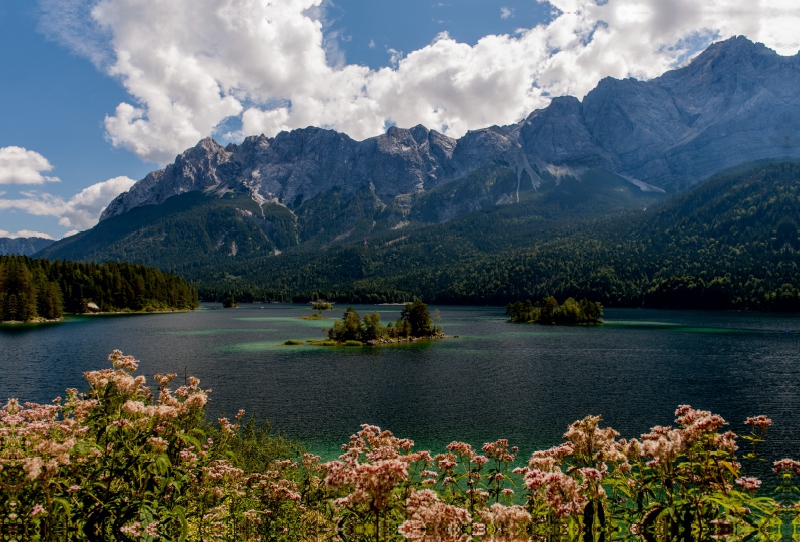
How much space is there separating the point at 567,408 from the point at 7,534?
40936 millimetres

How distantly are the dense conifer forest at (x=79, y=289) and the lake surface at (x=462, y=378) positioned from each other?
30893 millimetres

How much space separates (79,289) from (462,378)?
474 ft

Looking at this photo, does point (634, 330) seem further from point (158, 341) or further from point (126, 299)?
point (126, 299)

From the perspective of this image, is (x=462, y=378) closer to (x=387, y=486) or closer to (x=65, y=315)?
(x=387, y=486)

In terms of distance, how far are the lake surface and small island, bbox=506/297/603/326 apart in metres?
29.9

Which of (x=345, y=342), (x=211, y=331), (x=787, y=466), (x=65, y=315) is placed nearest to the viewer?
(x=787, y=466)

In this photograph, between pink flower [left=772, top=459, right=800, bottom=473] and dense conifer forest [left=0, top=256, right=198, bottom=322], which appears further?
dense conifer forest [left=0, top=256, right=198, bottom=322]

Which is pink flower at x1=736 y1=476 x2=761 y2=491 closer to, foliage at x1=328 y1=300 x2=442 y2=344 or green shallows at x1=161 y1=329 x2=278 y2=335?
foliage at x1=328 y1=300 x2=442 y2=344

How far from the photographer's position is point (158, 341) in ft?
272

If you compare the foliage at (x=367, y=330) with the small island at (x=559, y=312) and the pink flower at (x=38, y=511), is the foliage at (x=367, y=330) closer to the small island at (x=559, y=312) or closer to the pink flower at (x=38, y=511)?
the small island at (x=559, y=312)

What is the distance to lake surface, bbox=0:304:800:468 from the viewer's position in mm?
35750

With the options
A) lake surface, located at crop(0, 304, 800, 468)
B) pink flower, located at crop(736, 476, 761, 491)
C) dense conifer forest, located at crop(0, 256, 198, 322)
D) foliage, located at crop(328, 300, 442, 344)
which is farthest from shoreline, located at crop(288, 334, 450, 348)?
dense conifer forest, located at crop(0, 256, 198, 322)

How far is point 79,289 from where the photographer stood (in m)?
146

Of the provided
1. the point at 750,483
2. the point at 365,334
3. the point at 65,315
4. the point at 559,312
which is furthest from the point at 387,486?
the point at 65,315
